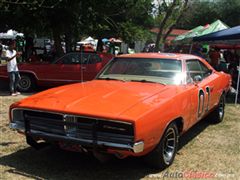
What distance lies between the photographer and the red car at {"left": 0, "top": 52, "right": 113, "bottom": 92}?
11688 millimetres

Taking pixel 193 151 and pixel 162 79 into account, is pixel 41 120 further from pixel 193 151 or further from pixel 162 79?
Answer: pixel 193 151

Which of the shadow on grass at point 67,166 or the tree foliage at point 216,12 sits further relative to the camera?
the tree foliage at point 216,12

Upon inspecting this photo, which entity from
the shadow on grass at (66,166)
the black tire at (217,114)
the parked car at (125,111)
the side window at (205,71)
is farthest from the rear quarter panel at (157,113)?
the black tire at (217,114)

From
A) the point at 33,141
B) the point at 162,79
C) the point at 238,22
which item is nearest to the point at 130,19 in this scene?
the point at 162,79

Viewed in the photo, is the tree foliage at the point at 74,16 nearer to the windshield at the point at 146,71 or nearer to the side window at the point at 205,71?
the windshield at the point at 146,71

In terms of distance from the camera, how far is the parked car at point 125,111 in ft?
14.0

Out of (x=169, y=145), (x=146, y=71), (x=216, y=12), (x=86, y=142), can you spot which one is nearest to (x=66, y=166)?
(x=86, y=142)

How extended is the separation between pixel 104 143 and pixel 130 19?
44.1 ft

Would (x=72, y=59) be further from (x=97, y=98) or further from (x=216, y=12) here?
(x=216, y=12)

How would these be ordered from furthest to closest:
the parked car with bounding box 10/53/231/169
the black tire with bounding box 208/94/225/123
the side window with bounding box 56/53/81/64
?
the side window with bounding box 56/53/81/64 < the black tire with bounding box 208/94/225/123 < the parked car with bounding box 10/53/231/169

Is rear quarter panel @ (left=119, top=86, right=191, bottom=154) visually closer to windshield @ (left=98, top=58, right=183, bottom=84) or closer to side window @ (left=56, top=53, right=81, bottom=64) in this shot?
windshield @ (left=98, top=58, right=183, bottom=84)

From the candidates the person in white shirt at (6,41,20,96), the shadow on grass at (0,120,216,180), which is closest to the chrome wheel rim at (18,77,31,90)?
the person in white shirt at (6,41,20,96)

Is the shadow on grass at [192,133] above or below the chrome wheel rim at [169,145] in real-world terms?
below

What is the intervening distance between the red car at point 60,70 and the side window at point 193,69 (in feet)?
17.1
